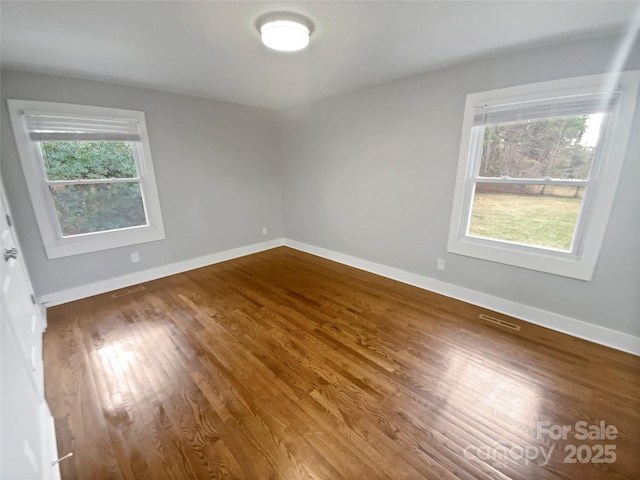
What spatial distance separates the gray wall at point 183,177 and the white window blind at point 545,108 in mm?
3146

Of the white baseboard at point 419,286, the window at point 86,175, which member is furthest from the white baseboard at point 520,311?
the window at point 86,175

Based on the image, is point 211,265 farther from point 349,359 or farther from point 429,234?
point 429,234

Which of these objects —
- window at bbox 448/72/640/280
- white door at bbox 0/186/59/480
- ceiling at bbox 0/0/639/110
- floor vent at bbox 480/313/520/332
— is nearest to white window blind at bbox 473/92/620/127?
window at bbox 448/72/640/280

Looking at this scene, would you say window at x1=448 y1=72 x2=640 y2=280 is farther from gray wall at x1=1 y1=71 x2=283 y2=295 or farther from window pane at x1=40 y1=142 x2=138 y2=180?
window pane at x1=40 y1=142 x2=138 y2=180

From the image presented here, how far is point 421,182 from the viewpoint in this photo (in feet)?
9.74

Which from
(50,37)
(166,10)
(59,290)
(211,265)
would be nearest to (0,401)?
(166,10)

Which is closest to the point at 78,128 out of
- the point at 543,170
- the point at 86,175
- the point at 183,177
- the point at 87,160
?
the point at 87,160

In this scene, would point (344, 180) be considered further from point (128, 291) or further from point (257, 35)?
point (128, 291)

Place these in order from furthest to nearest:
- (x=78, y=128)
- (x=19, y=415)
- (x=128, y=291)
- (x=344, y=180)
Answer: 1. (x=344, y=180)
2. (x=128, y=291)
3. (x=78, y=128)
4. (x=19, y=415)

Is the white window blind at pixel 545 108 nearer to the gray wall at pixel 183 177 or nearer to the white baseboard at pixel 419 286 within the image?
the white baseboard at pixel 419 286

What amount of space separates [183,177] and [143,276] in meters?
1.40

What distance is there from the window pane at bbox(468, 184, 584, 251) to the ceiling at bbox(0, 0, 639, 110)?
3.78ft

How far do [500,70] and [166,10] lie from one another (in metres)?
2.63

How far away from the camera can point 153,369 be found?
6.33 feet
